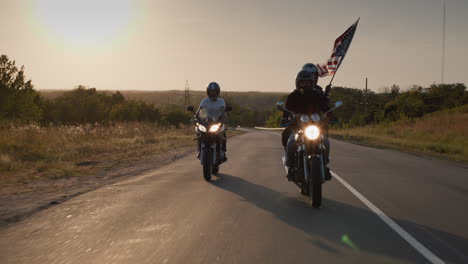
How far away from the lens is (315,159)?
5809 millimetres

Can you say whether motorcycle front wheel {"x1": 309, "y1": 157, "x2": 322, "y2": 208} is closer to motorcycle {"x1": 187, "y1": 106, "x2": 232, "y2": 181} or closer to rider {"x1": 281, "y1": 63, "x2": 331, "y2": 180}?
rider {"x1": 281, "y1": 63, "x2": 331, "y2": 180}

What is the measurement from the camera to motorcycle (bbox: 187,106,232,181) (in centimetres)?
885

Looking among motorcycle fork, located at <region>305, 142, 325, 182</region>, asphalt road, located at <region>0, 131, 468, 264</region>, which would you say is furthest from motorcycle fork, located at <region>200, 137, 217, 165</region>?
motorcycle fork, located at <region>305, 142, 325, 182</region>

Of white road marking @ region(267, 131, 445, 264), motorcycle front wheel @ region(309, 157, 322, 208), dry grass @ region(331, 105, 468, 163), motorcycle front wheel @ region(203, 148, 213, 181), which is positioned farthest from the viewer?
dry grass @ region(331, 105, 468, 163)

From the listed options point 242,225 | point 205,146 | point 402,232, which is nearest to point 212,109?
point 205,146

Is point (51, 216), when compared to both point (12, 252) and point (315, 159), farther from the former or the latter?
point (315, 159)

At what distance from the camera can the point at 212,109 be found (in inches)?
376

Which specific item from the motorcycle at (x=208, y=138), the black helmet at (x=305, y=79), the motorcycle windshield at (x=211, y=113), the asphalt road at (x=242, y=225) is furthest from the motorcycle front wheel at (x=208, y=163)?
the black helmet at (x=305, y=79)

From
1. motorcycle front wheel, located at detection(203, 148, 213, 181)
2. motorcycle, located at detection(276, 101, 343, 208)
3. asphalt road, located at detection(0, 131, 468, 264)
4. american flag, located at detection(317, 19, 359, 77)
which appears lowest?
asphalt road, located at detection(0, 131, 468, 264)

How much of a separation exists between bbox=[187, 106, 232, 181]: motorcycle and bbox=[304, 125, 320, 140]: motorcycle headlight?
345 centimetres

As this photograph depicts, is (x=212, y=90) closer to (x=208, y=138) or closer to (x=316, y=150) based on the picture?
(x=208, y=138)

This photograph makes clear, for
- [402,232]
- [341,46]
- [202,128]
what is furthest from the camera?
[341,46]

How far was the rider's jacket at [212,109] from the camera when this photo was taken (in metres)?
9.52

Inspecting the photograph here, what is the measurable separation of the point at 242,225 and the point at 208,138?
412cm
